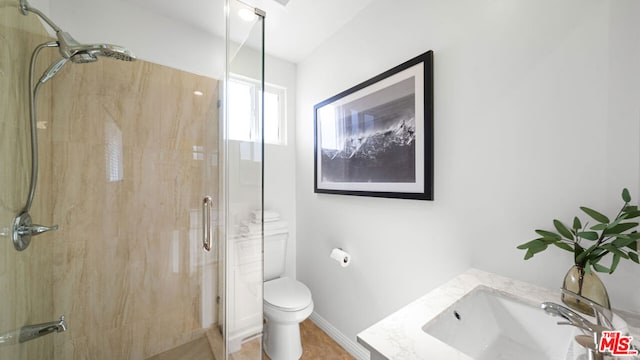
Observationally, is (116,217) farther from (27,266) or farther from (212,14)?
(212,14)

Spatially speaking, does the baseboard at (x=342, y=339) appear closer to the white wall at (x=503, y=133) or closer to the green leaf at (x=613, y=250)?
the white wall at (x=503, y=133)

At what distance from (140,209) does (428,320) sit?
176 centimetres

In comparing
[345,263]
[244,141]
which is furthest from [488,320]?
[244,141]

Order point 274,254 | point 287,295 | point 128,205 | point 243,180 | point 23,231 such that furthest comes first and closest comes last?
point 274,254 → point 287,295 → point 128,205 → point 243,180 → point 23,231

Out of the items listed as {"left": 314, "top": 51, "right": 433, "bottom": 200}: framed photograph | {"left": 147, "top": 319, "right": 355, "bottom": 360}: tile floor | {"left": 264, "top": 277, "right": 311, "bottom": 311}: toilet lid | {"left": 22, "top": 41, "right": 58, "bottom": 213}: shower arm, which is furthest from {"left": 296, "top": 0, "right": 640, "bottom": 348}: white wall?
{"left": 22, "top": 41, "right": 58, "bottom": 213}: shower arm

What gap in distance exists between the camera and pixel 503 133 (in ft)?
3.15

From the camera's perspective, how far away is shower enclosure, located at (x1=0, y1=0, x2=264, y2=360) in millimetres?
1204

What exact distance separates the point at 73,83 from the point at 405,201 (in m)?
2.04

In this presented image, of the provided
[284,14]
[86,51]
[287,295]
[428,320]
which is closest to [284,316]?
[287,295]

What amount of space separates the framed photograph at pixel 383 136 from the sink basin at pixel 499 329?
517 mm

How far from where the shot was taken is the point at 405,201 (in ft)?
4.36

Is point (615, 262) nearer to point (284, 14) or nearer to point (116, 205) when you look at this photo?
point (284, 14)

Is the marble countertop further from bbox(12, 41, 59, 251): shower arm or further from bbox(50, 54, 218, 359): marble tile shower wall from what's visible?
bbox(50, 54, 218, 359): marble tile shower wall

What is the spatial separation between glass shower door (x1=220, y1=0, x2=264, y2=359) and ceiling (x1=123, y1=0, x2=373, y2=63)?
0.31 metres
